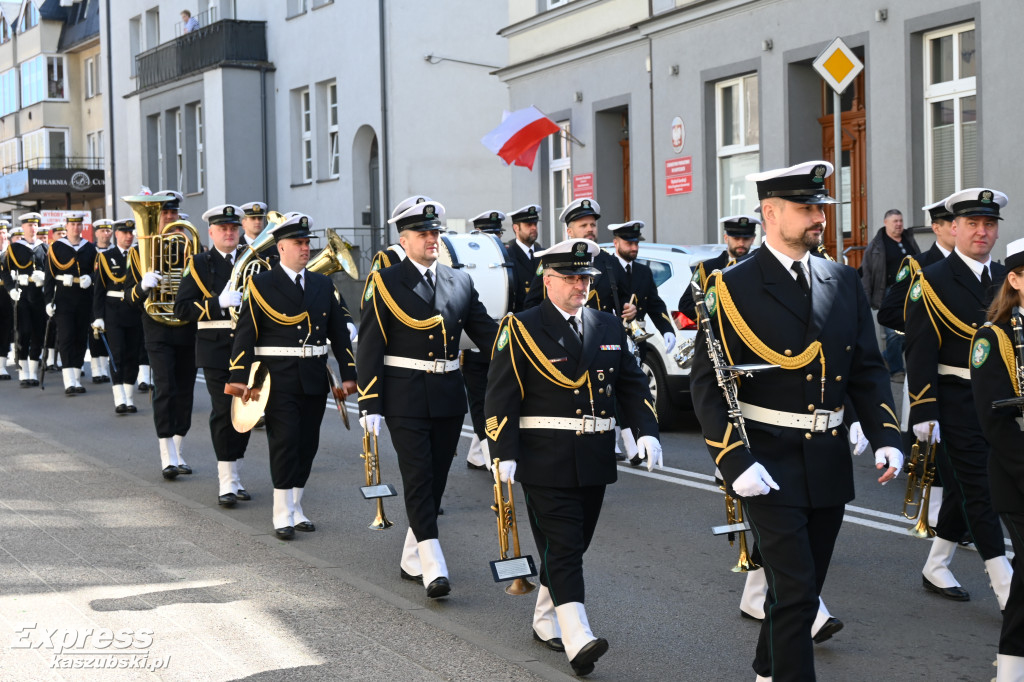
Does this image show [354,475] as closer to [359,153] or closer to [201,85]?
[359,153]

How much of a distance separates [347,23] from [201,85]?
7057 millimetres

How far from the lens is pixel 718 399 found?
5117 millimetres

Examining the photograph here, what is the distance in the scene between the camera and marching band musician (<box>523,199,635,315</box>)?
10.3m

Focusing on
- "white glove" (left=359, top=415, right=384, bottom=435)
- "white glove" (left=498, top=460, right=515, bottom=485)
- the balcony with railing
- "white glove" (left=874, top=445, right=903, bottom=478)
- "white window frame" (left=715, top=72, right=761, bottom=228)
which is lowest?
"white glove" (left=498, top=460, right=515, bottom=485)

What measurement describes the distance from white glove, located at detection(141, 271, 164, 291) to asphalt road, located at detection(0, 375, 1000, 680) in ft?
4.83

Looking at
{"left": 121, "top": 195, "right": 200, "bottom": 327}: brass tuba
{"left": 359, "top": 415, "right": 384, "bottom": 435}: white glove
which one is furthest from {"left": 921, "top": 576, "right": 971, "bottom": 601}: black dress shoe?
{"left": 121, "top": 195, "right": 200, "bottom": 327}: brass tuba

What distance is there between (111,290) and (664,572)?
10.2 m

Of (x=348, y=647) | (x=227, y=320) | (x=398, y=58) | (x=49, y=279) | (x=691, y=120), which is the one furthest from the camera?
(x=398, y=58)

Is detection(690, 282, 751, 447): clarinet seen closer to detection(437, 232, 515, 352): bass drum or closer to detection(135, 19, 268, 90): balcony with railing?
detection(437, 232, 515, 352): bass drum

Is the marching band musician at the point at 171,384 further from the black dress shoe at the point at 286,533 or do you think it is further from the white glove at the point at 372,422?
the white glove at the point at 372,422

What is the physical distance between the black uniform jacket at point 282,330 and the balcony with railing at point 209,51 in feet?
90.5

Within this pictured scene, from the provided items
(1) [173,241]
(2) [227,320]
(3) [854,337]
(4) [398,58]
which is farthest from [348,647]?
(4) [398,58]

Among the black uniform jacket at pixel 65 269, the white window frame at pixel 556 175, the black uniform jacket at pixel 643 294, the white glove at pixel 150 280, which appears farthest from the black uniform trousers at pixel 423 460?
the white window frame at pixel 556 175

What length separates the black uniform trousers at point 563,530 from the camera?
19.6 feet
